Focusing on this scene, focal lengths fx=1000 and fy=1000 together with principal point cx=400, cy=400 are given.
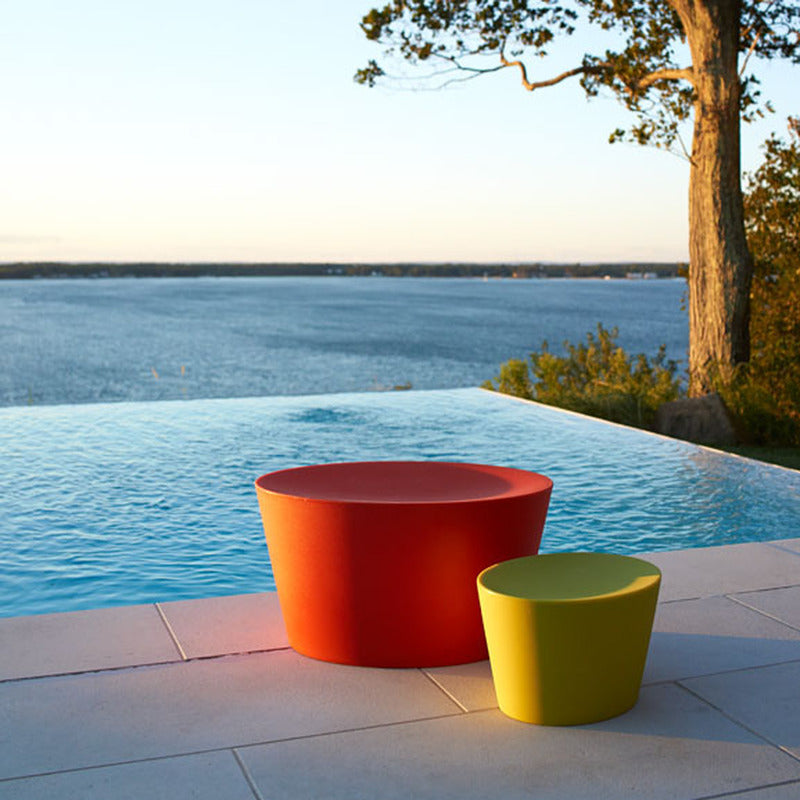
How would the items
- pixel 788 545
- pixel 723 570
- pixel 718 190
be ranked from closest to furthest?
pixel 723 570, pixel 788 545, pixel 718 190

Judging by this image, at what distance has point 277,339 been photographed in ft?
195

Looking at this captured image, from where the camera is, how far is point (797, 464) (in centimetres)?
847

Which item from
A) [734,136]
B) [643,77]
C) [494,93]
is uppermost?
[494,93]

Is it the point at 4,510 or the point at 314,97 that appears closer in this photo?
the point at 4,510

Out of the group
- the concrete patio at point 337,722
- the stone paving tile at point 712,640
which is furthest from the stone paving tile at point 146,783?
the stone paving tile at point 712,640

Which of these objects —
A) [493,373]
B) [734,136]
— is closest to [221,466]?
[734,136]

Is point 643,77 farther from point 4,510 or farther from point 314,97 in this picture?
point 314,97

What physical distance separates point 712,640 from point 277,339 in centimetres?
5672

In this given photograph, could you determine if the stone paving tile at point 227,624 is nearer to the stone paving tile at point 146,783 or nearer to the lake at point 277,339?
the stone paving tile at point 146,783

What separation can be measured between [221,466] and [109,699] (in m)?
4.66

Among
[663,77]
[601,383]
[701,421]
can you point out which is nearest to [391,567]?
[701,421]

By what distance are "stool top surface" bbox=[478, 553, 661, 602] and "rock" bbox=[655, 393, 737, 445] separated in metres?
6.61

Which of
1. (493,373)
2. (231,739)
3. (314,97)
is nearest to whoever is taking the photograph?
(231,739)

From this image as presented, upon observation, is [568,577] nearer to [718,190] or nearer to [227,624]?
[227,624]
